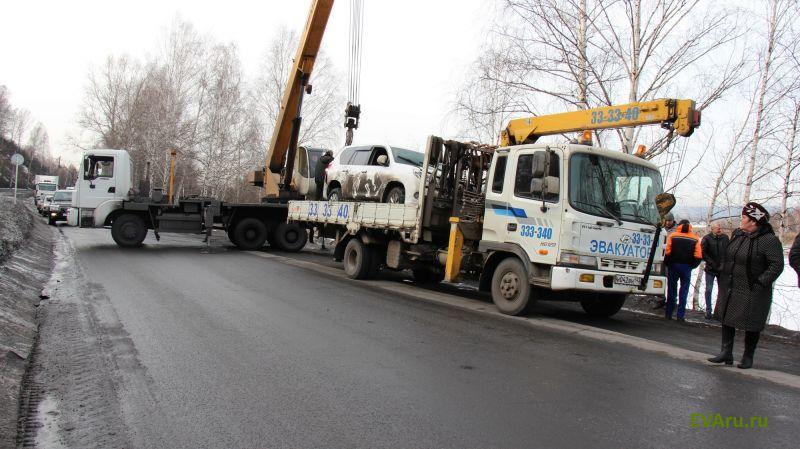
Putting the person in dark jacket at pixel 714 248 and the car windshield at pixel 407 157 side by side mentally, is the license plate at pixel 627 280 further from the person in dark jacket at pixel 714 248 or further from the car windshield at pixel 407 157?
the car windshield at pixel 407 157

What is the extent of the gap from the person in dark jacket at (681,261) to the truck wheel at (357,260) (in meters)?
5.60

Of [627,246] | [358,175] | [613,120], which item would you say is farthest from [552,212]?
[358,175]

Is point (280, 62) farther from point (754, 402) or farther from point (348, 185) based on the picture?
point (754, 402)

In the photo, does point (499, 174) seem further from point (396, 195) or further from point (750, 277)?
point (750, 277)

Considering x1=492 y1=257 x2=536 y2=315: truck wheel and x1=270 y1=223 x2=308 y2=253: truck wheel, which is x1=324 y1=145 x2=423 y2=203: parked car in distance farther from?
x1=270 y1=223 x2=308 y2=253: truck wheel

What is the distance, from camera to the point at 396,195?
11000 millimetres

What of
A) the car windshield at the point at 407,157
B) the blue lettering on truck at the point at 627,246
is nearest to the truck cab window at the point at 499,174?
the blue lettering on truck at the point at 627,246

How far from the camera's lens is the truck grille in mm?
7465

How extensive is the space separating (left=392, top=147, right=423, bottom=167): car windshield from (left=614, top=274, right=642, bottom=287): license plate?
15.7 feet

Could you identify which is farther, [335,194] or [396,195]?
[335,194]

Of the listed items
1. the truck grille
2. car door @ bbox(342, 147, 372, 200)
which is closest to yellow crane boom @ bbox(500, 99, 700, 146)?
the truck grille

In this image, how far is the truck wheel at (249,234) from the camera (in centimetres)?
1686

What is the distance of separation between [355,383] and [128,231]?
13.6 metres

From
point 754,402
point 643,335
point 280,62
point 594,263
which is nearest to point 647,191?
point 594,263
